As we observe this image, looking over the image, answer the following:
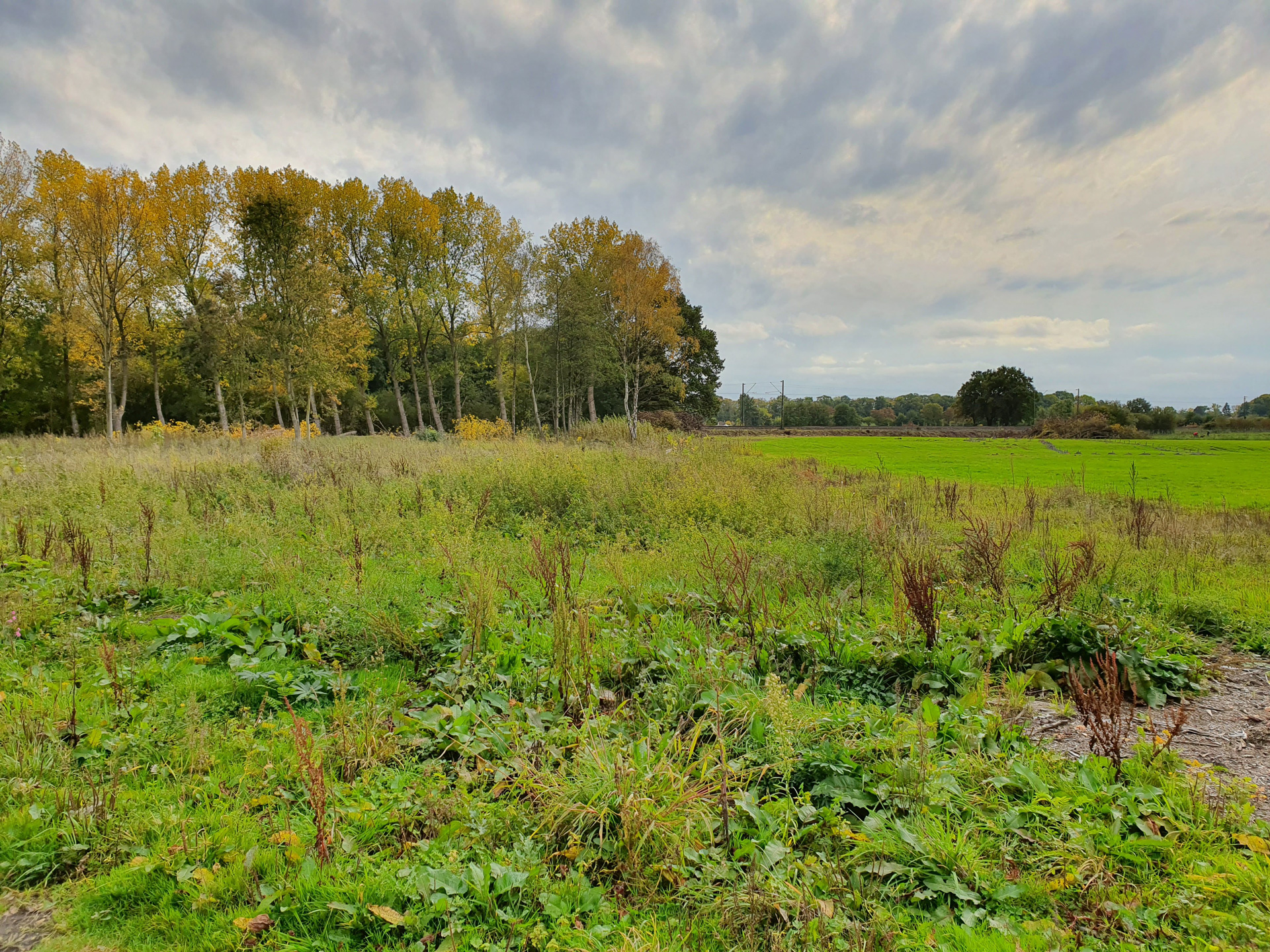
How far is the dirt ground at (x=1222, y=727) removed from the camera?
9.43ft

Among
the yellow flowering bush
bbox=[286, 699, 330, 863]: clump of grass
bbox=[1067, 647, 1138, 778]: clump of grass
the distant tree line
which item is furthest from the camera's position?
the distant tree line

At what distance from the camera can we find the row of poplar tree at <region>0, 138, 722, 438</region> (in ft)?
61.2

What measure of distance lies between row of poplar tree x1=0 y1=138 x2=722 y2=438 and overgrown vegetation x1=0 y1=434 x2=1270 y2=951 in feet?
56.3

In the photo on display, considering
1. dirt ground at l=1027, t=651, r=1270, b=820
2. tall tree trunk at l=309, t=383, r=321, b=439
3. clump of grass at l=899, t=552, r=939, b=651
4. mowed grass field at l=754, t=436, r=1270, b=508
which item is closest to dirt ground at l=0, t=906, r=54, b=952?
dirt ground at l=1027, t=651, r=1270, b=820

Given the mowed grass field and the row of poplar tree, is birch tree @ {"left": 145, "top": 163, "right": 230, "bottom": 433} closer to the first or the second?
the row of poplar tree

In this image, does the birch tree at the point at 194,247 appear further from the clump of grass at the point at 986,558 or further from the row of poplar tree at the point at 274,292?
the clump of grass at the point at 986,558

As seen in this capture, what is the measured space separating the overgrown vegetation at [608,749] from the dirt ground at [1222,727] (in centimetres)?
16

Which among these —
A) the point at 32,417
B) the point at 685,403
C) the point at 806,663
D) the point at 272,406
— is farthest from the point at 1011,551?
the point at 32,417

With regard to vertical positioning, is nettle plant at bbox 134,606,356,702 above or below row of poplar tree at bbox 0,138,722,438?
below

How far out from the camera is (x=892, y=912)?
6.57ft

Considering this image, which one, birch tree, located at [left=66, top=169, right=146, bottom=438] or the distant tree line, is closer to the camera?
birch tree, located at [left=66, top=169, right=146, bottom=438]

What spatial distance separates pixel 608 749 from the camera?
278 centimetres

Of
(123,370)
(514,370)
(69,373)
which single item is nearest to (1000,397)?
(514,370)

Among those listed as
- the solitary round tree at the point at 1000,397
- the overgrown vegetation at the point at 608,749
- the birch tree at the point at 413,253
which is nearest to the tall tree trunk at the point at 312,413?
the birch tree at the point at 413,253
